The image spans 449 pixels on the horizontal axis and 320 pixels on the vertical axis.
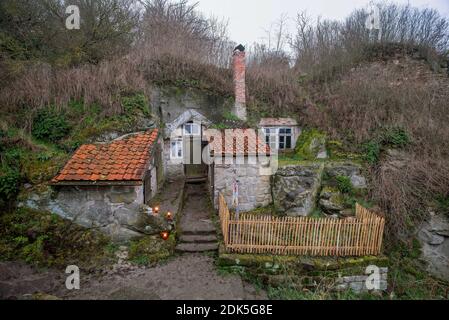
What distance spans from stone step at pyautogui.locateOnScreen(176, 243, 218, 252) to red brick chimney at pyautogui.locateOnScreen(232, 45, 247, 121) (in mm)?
7355

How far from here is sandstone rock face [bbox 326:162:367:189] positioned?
9.93 metres

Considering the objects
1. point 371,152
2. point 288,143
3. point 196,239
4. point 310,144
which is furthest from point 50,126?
point 371,152

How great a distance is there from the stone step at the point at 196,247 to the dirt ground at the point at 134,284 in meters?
0.64

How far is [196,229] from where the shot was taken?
25.7 feet

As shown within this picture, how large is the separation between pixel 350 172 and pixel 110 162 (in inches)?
376

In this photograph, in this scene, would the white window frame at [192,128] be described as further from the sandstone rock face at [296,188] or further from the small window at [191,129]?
the sandstone rock face at [296,188]

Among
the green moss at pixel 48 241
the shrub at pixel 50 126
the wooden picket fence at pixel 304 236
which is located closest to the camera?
the green moss at pixel 48 241

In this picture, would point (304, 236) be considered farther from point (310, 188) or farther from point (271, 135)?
point (271, 135)

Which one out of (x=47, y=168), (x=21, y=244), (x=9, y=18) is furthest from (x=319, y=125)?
(x=9, y=18)

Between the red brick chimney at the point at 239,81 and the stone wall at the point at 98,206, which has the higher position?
the red brick chimney at the point at 239,81

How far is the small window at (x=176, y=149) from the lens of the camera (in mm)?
11969

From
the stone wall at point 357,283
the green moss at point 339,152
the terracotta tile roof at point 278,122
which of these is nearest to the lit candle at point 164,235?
the stone wall at point 357,283

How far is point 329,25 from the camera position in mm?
19344

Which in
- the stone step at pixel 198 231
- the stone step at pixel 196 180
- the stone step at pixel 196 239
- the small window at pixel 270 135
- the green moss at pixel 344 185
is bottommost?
the stone step at pixel 196 239
